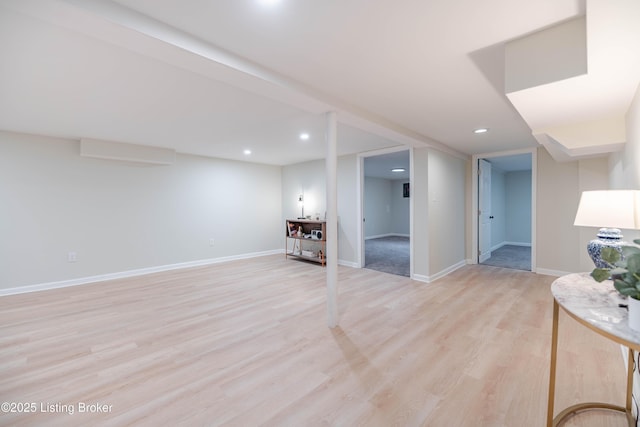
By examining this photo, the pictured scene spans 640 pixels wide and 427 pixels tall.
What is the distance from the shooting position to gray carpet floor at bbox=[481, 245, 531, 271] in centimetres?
524

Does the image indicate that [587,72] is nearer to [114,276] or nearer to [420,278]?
[420,278]

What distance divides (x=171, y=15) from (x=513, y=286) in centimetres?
493

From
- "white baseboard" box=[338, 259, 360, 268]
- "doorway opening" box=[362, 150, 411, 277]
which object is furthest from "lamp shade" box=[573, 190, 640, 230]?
"doorway opening" box=[362, 150, 411, 277]

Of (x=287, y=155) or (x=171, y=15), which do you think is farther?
(x=287, y=155)

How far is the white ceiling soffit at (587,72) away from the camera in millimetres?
1246

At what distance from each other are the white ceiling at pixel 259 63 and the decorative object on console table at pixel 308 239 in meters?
2.52

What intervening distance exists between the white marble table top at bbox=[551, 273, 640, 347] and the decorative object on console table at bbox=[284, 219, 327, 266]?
417 cm

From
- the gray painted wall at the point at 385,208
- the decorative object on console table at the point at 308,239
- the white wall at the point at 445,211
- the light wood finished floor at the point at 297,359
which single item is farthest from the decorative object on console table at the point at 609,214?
the gray painted wall at the point at 385,208

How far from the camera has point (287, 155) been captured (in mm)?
5426

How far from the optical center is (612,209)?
1549mm

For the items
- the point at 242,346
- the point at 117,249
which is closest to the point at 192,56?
the point at 242,346

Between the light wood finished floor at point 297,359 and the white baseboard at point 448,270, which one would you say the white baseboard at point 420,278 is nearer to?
the white baseboard at point 448,270

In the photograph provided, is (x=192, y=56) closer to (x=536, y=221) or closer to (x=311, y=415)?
(x=311, y=415)

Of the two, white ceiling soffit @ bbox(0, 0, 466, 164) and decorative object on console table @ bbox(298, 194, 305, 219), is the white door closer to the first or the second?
white ceiling soffit @ bbox(0, 0, 466, 164)
